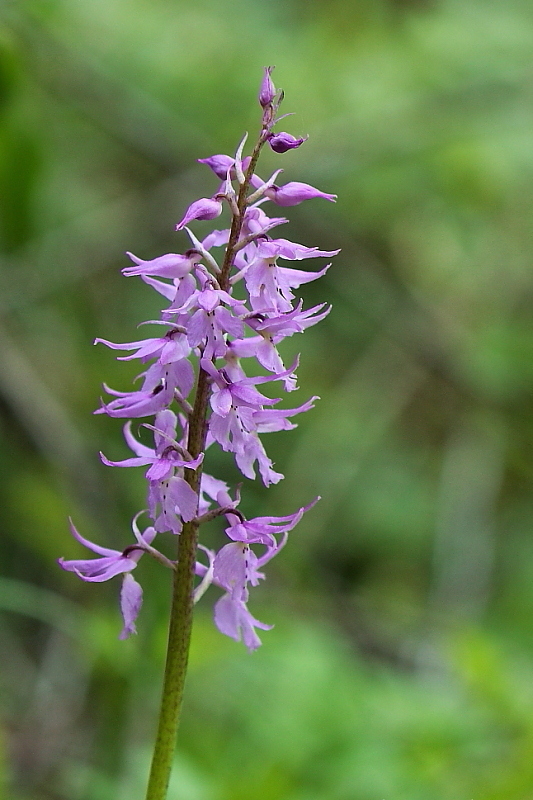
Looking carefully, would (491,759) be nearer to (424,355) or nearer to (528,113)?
(424,355)

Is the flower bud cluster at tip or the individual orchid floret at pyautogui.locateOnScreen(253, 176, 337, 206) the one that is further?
the individual orchid floret at pyautogui.locateOnScreen(253, 176, 337, 206)

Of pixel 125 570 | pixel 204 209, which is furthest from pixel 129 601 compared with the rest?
pixel 204 209

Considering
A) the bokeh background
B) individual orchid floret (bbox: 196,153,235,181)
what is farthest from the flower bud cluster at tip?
the bokeh background

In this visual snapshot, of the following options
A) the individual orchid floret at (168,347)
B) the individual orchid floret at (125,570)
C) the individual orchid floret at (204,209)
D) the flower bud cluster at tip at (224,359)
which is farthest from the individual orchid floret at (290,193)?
the individual orchid floret at (125,570)

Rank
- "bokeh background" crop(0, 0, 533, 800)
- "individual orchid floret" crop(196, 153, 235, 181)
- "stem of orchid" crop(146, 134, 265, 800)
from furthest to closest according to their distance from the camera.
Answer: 1. "bokeh background" crop(0, 0, 533, 800)
2. "individual orchid floret" crop(196, 153, 235, 181)
3. "stem of orchid" crop(146, 134, 265, 800)

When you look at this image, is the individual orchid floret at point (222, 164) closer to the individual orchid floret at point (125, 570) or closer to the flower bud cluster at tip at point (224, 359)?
the flower bud cluster at tip at point (224, 359)

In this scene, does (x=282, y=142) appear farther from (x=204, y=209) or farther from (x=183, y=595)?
(x=183, y=595)

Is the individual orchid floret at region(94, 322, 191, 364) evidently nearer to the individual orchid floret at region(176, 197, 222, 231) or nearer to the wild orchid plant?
the wild orchid plant

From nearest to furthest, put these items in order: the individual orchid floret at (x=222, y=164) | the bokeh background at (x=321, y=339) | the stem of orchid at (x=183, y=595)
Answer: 1. the stem of orchid at (x=183, y=595)
2. the individual orchid floret at (x=222, y=164)
3. the bokeh background at (x=321, y=339)
